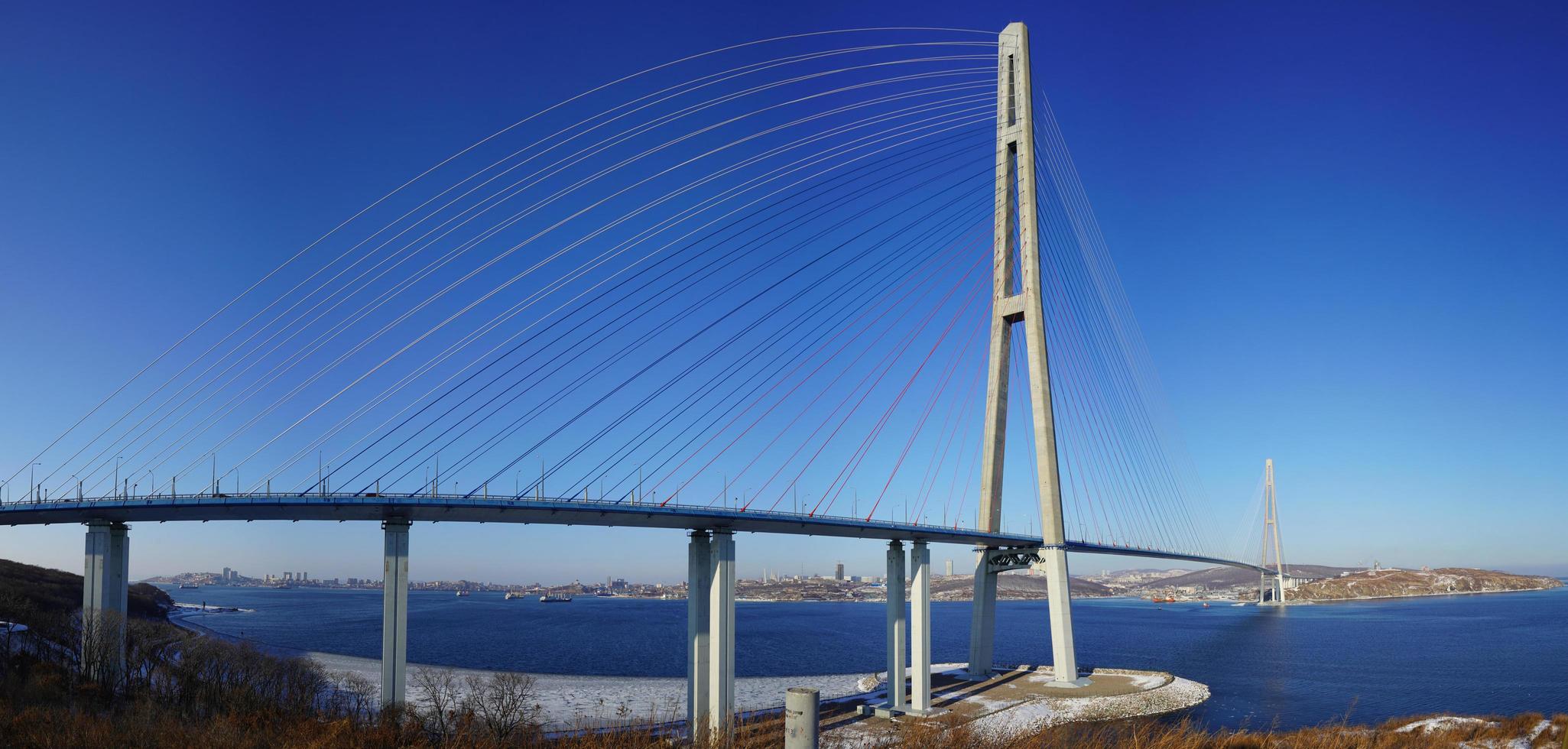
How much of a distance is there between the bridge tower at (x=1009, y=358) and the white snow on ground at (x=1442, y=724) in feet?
38.6

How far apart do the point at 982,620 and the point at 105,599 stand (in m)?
32.9

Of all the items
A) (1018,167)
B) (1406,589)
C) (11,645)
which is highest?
(1018,167)

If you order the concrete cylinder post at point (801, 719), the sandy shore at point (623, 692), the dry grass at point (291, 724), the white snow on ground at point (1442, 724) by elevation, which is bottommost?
the sandy shore at point (623, 692)

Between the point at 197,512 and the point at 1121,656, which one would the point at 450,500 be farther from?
the point at 1121,656

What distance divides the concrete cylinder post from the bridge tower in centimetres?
3116

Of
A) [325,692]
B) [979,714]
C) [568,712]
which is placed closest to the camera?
[979,714]

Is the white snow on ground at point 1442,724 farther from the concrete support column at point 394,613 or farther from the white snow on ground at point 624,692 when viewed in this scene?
the concrete support column at point 394,613

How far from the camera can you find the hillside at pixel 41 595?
120ft

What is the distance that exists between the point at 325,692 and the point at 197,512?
18.1 m

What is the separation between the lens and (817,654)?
66.3 m

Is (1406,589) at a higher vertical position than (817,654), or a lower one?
lower

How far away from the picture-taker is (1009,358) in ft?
132

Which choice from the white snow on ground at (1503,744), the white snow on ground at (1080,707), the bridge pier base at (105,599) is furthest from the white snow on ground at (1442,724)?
the bridge pier base at (105,599)

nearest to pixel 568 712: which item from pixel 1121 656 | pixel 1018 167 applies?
pixel 1018 167
